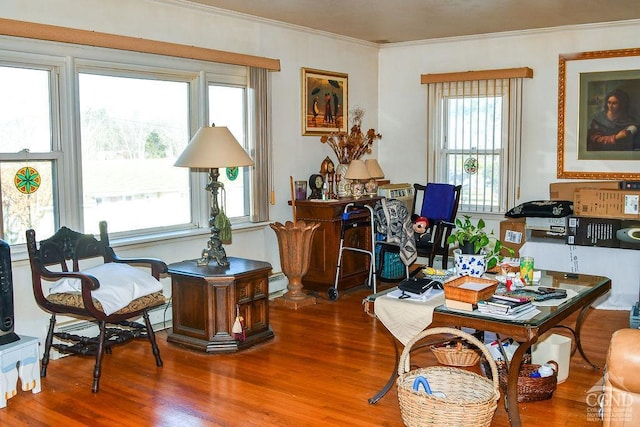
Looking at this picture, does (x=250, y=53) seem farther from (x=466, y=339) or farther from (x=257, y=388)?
(x=466, y=339)

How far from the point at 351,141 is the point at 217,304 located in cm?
292

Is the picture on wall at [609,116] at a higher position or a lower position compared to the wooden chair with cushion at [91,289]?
higher

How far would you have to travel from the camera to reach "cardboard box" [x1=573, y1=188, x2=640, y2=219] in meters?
5.72

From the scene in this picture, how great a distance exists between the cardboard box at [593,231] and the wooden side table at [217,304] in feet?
9.06

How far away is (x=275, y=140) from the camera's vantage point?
639 centimetres

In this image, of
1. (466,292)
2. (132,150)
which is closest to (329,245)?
(132,150)

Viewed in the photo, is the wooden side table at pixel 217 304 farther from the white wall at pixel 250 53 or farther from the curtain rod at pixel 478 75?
the curtain rod at pixel 478 75

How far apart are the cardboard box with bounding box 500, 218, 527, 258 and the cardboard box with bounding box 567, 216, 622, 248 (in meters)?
0.54

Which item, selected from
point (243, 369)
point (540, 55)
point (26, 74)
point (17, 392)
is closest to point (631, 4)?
point (540, 55)

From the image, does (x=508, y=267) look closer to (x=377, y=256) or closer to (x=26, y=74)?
(x=377, y=256)

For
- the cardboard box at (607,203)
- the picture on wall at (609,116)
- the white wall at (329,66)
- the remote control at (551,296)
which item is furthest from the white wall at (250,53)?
the remote control at (551,296)

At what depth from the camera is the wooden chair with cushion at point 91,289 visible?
405 centimetres

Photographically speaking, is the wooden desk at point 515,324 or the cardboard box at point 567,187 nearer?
the wooden desk at point 515,324

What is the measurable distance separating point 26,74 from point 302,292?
3.03 meters
